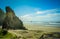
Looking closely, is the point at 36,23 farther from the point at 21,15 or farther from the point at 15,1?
the point at 15,1

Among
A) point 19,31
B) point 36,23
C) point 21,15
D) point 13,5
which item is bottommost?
point 19,31

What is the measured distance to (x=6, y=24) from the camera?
7.94ft

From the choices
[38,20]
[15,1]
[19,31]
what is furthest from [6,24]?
[38,20]

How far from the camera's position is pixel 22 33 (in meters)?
2.44

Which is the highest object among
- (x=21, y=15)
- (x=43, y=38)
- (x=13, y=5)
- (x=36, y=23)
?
(x=13, y=5)

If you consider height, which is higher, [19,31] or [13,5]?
[13,5]

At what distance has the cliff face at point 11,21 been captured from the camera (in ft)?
7.97

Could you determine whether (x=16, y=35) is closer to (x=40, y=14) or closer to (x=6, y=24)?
(x=6, y=24)

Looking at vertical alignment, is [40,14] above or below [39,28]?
above

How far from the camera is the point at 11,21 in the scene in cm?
245

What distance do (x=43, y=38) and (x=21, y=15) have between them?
2.26ft

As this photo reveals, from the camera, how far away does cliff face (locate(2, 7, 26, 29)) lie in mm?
2430

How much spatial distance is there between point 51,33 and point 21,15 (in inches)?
30.0

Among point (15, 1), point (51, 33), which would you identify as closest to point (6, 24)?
point (15, 1)
